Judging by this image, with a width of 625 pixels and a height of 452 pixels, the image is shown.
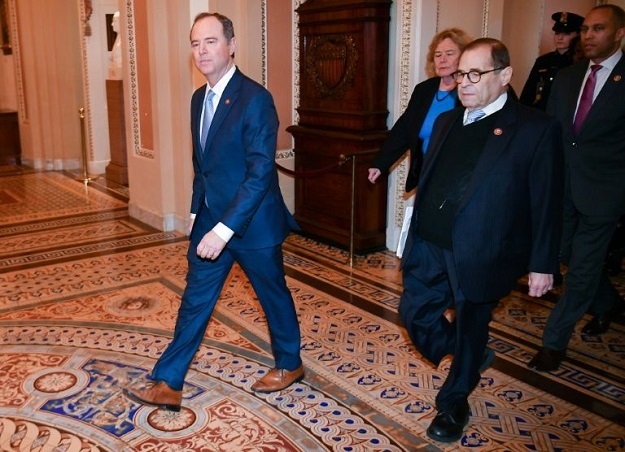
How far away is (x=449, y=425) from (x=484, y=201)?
1003mm

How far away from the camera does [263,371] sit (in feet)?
11.3

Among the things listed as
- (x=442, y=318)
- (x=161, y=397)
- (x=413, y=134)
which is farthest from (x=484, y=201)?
(x=161, y=397)

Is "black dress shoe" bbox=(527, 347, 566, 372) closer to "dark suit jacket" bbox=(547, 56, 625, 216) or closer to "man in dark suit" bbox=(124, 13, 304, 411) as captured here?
"dark suit jacket" bbox=(547, 56, 625, 216)

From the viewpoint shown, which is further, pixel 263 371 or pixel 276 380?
pixel 263 371

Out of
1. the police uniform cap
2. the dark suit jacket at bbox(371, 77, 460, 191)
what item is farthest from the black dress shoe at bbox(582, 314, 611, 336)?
the police uniform cap

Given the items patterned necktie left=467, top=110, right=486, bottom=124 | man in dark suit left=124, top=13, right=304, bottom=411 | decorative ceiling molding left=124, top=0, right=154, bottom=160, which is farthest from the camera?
decorative ceiling molding left=124, top=0, right=154, bottom=160

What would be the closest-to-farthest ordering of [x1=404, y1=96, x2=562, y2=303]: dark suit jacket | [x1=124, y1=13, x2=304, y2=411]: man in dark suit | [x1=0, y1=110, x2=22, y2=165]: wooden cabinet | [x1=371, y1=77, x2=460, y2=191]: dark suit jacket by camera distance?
[x1=404, y1=96, x2=562, y2=303]: dark suit jacket, [x1=124, y1=13, x2=304, y2=411]: man in dark suit, [x1=371, y1=77, x2=460, y2=191]: dark suit jacket, [x1=0, y1=110, x2=22, y2=165]: wooden cabinet

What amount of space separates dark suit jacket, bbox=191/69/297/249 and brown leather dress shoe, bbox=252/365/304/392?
29.4 inches

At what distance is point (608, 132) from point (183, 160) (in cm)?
397

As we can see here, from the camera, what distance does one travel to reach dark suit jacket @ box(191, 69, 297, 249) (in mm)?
2658

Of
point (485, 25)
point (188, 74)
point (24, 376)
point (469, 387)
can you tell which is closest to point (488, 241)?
point (469, 387)

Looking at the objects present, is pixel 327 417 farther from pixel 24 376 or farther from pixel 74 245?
pixel 74 245

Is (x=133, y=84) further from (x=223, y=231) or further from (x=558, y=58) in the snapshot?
(x=223, y=231)

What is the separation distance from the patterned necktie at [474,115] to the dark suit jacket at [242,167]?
0.79 m
